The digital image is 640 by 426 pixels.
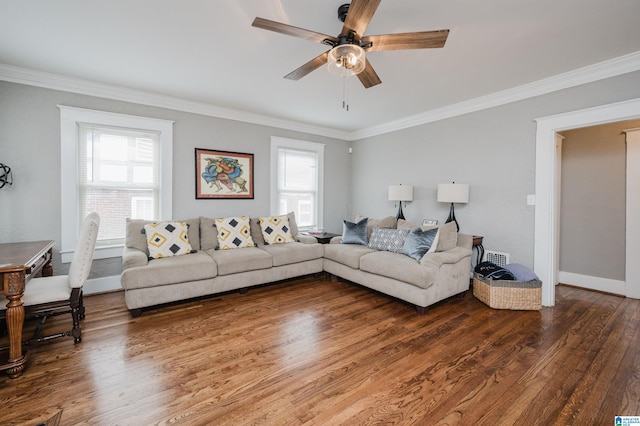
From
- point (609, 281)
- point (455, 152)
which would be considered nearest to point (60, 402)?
point (455, 152)

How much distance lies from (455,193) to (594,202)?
2.02 m

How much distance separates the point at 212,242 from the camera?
13.0ft

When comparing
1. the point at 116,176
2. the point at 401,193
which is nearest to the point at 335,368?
the point at 401,193

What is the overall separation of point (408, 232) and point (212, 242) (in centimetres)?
272

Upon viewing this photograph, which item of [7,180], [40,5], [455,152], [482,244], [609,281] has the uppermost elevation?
[40,5]

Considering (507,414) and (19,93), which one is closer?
(507,414)

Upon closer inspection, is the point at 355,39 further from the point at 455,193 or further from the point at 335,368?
the point at 455,193

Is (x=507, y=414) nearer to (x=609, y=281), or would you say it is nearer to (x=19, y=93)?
(x=609, y=281)

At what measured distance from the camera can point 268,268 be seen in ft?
12.4

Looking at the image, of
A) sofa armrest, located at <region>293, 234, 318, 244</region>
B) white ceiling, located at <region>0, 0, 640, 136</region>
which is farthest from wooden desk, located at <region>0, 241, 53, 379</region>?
sofa armrest, located at <region>293, 234, 318, 244</region>

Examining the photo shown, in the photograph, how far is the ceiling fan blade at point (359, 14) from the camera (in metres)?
1.58

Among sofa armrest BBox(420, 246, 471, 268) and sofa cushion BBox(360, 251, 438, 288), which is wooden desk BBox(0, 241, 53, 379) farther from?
sofa armrest BBox(420, 246, 471, 268)

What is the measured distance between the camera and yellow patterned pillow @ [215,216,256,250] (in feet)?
13.0

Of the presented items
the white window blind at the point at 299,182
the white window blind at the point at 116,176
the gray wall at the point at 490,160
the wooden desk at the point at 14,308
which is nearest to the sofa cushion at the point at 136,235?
the white window blind at the point at 116,176
